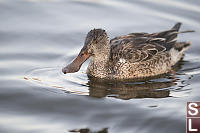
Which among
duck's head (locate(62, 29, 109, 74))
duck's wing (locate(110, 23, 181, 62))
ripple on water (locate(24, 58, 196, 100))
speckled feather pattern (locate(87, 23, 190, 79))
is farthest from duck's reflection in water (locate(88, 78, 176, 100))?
duck's wing (locate(110, 23, 181, 62))

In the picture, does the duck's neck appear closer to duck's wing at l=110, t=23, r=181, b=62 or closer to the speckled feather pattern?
the speckled feather pattern

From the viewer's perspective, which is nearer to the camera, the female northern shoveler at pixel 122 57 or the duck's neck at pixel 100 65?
the female northern shoveler at pixel 122 57

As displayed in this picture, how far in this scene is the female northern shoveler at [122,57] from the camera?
1020 cm

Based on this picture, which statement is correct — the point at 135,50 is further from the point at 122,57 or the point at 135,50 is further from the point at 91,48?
the point at 91,48

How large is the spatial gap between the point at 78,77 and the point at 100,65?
1.70 ft

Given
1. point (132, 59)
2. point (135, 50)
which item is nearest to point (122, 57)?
point (132, 59)

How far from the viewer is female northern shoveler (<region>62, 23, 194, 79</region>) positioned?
33.4 feet

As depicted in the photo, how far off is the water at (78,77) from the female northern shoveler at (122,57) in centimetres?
34

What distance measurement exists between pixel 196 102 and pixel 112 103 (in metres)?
1.52

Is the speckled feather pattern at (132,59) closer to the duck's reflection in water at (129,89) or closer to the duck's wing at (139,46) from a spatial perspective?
the duck's wing at (139,46)

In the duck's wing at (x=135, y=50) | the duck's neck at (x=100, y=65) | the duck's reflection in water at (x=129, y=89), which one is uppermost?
the duck's wing at (x=135, y=50)

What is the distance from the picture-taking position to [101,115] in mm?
8516

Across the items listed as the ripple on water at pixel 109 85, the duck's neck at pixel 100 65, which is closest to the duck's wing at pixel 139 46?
the duck's neck at pixel 100 65

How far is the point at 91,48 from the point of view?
401 inches
